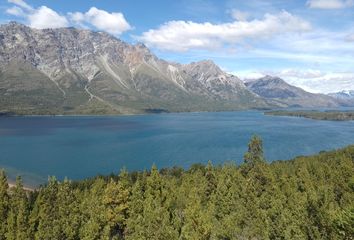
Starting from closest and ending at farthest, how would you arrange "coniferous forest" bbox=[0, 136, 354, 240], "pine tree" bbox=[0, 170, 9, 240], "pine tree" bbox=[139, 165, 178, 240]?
"pine tree" bbox=[139, 165, 178, 240], "coniferous forest" bbox=[0, 136, 354, 240], "pine tree" bbox=[0, 170, 9, 240]

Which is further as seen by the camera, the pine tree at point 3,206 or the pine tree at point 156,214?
the pine tree at point 3,206

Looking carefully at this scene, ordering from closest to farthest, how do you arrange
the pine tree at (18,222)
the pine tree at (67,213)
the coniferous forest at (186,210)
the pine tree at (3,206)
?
the coniferous forest at (186,210) → the pine tree at (67,213) → the pine tree at (18,222) → the pine tree at (3,206)

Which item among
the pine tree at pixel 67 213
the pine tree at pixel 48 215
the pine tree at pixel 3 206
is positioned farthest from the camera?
the pine tree at pixel 3 206

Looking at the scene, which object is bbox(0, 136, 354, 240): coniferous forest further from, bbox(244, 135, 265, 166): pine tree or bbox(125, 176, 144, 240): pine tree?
bbox(244, 135, 265, 166): pine tree

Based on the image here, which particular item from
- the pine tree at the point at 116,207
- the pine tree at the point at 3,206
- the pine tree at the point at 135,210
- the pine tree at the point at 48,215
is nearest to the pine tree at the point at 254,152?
the pine tree at the point at 135,210

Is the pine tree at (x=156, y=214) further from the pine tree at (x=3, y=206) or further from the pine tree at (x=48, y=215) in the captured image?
the pine tree at (x=3, y=206)

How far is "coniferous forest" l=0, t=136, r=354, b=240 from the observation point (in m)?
63.3

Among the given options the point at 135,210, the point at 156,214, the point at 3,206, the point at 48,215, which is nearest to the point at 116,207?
the point at 135,210

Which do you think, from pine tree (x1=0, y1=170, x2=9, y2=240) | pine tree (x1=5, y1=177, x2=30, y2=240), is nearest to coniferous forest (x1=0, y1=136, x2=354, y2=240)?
pine tree (x1=0, y1=170, x2=9, y2=240)

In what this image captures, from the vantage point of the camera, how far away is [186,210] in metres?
66.5

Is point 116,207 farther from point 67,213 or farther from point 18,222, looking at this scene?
point 18,222

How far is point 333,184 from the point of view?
10062 centimetres

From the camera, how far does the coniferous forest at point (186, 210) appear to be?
63.3 meters

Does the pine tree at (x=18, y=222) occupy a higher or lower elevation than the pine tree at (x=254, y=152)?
lower
